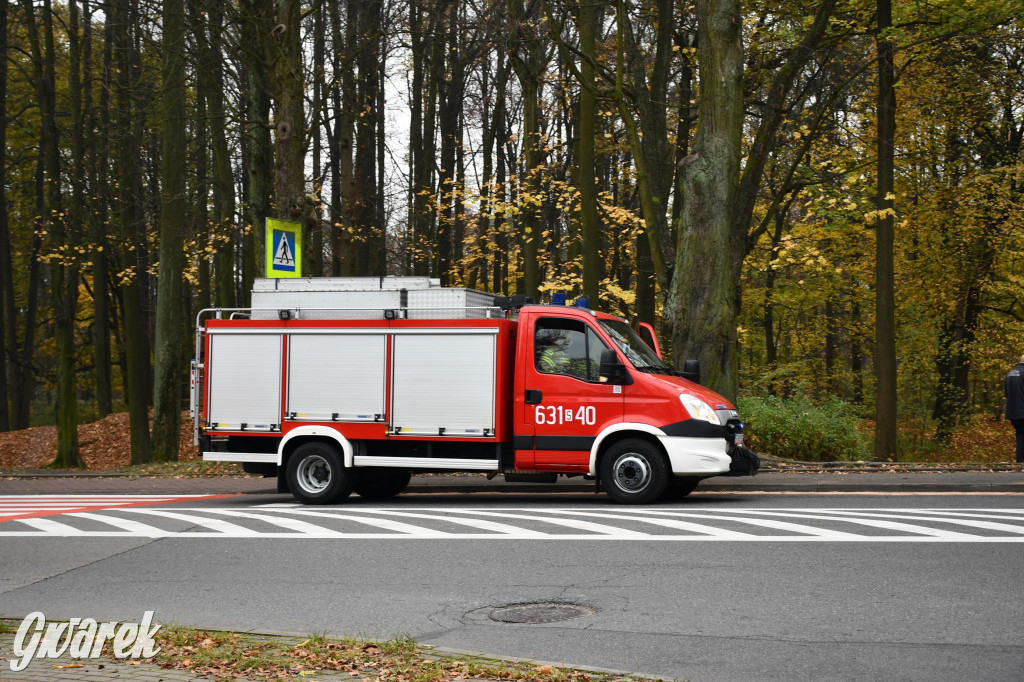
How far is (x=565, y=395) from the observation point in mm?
13508

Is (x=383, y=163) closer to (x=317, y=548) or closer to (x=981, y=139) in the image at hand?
(x=981, y=139)

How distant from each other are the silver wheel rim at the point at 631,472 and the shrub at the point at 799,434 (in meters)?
6.68

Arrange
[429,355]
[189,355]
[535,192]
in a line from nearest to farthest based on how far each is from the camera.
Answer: [429,355], [535,192], [189,355]

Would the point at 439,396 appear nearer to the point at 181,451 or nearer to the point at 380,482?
the point at 380,482

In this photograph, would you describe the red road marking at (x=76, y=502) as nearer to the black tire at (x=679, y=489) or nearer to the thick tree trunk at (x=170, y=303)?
the black tire at (x=679, y=489)

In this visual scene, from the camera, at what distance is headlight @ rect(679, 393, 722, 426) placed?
12.9m

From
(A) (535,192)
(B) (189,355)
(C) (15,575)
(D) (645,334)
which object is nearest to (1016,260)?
(A) (535,192)

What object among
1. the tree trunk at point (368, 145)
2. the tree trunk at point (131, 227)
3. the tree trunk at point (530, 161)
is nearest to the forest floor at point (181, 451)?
the tree trunk at point (131, 227)

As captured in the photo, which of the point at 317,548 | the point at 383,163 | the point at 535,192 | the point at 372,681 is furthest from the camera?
the point at 383,163

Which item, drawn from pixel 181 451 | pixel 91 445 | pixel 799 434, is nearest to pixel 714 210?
pixel 799 434

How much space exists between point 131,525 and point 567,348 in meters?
5.58

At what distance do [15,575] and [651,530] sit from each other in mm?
6006

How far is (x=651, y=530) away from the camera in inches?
432

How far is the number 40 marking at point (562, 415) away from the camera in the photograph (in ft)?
43.7
